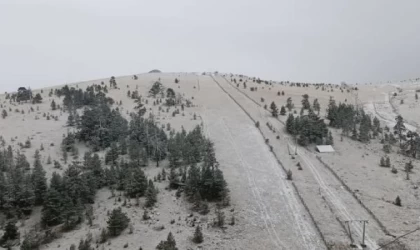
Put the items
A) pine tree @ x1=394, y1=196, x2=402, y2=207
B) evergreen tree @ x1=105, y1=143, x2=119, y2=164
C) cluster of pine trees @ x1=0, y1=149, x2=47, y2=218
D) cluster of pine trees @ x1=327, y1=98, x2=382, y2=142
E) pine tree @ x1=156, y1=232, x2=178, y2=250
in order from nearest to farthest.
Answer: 1. pine tree @ x1=156, y1=232, x2=178, y2=250
2. cluster of pine trees @ x1=0, y1=149, x2=47, y2=218
3. pine tree @ x1=394, y1=196, x2=402, y2=207
4. evergreen tree @ x1=105, y1=143, x2=119, y2=164
5. cluster of pine trees @ x1=327, y1=98, x2=382, y2=142

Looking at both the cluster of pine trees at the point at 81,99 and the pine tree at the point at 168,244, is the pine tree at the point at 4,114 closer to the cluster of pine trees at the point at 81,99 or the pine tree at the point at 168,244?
the cluster of pine trees at the point at 81,99

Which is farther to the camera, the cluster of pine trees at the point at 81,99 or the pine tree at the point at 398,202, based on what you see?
the cluster of pine trees at the point at 81,99

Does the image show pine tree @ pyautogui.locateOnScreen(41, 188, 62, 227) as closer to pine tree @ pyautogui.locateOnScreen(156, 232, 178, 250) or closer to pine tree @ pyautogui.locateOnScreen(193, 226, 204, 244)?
pine tree @ pyautogui.locateOnScreen(156, 232, 178, 250)

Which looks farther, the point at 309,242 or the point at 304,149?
the point at 304,149

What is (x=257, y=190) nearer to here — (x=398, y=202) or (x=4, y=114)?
(x=398, y=202)

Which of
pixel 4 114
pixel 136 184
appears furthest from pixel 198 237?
pixel 4 114

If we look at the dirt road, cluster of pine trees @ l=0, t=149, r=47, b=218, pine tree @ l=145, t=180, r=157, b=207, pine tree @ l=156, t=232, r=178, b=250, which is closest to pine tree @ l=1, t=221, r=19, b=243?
cluster of pine trees @ l=0, t=149, r=47, b=218

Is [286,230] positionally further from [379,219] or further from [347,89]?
[347,89]

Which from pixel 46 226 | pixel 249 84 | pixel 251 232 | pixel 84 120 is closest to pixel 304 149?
pixel 251 232

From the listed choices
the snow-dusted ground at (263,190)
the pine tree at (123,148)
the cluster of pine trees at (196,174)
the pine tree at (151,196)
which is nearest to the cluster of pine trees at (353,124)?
the snow-dusted ground at (263,190)
